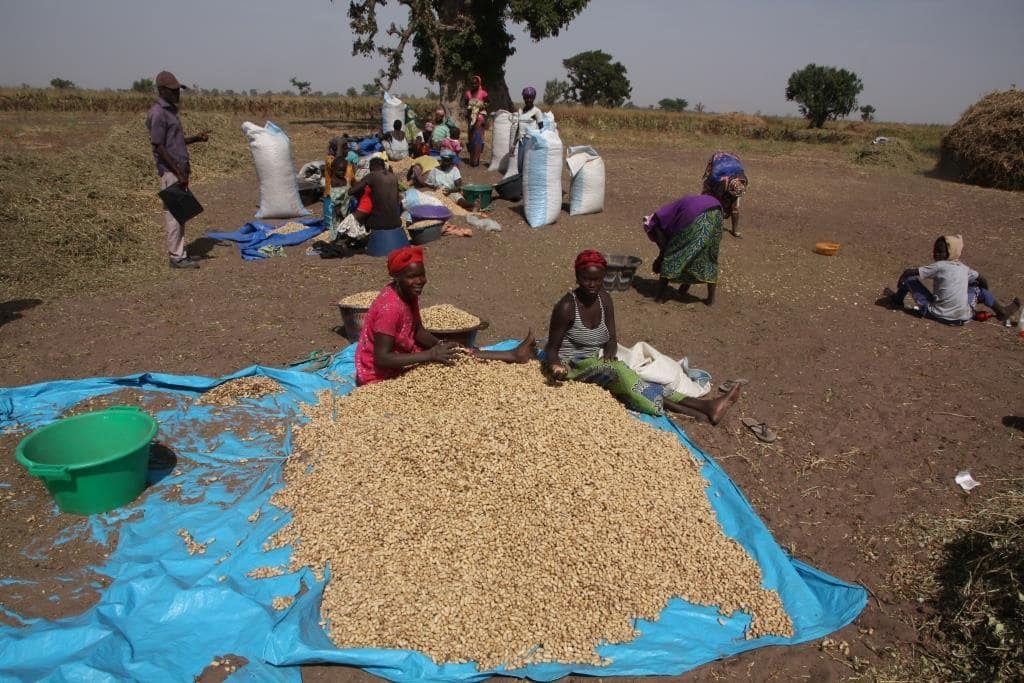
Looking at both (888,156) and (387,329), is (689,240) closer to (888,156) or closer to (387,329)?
(387,329)

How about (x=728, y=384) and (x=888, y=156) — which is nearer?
(x=728, y=384)

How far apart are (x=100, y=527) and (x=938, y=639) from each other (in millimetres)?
3541

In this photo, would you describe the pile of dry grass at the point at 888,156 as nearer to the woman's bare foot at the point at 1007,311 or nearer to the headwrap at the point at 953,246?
the woman's bare foot at the point at 1007,311

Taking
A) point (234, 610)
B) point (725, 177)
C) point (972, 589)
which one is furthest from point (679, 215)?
point (234, 610)

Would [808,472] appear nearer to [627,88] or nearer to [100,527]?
[100,527]

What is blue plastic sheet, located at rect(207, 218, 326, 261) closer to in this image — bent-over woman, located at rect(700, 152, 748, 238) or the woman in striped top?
→ the woman in striped top

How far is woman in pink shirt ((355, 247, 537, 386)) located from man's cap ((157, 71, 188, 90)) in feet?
12.8

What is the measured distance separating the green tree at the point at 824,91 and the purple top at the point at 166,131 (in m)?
45.0

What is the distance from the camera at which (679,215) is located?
523cm

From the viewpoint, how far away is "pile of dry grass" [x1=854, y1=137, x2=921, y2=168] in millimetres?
14172

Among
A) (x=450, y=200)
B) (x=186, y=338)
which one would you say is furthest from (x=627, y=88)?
(x=186, y=338)

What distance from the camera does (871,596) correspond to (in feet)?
8.12

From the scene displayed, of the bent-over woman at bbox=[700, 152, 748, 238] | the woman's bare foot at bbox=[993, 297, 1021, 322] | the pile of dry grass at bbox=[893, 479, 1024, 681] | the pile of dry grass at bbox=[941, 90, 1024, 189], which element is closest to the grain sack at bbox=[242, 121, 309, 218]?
the bent-over woman at bbox=[700, 152, 748, 238]

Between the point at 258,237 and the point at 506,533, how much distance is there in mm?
5809
